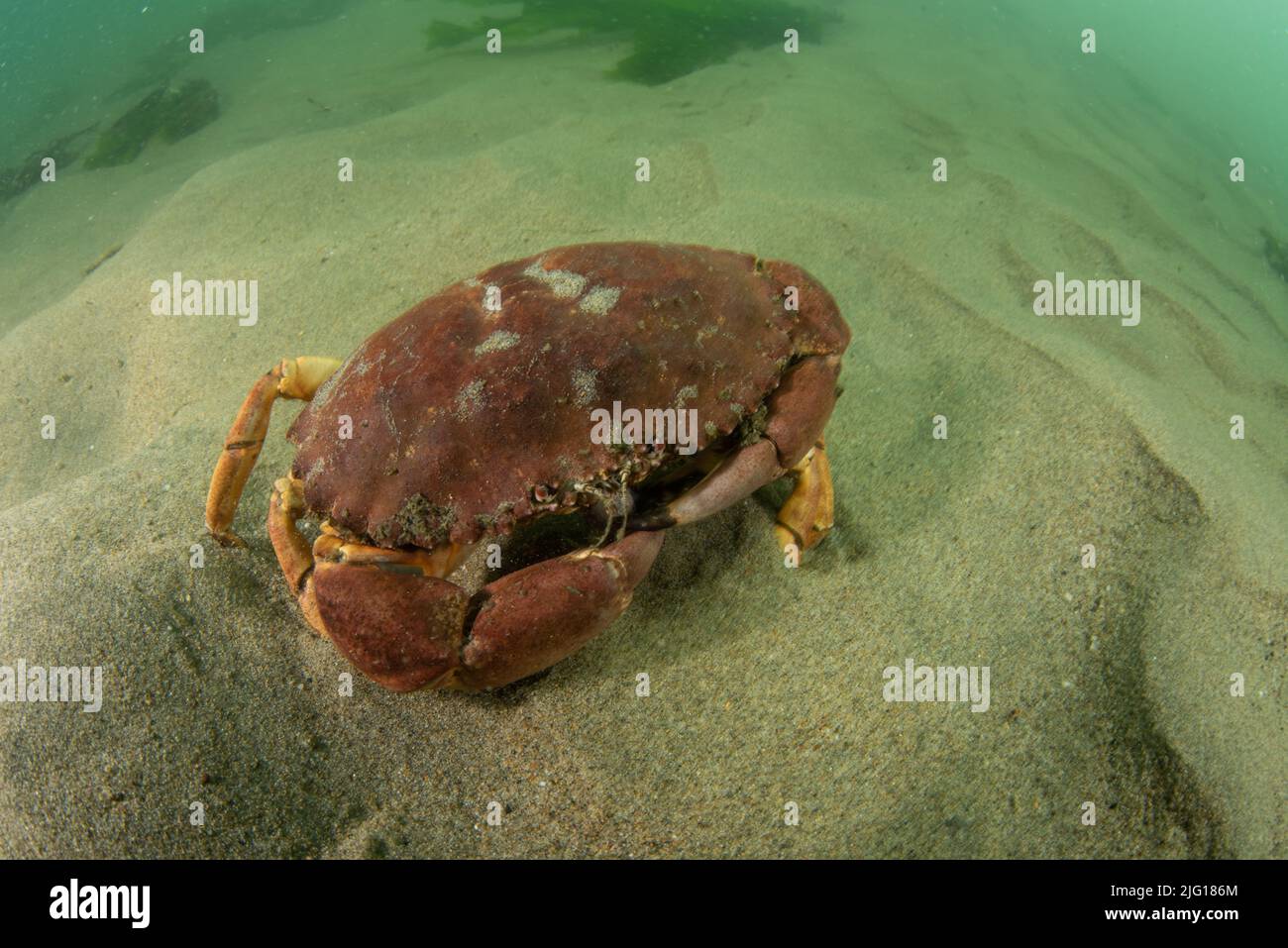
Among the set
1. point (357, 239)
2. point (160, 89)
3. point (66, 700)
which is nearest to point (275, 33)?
point (160, 89)

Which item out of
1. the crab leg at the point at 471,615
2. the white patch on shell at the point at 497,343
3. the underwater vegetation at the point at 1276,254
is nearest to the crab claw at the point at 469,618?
the crab leg at the point at 471,615

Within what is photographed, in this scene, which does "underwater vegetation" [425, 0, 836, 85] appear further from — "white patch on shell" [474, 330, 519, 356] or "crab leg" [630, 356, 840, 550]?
"white patch on shell" [474, 330, 519, 356]

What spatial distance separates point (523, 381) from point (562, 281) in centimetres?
51

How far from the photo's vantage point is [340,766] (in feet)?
7.93

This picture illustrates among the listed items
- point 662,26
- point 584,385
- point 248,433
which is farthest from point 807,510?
point 662,26

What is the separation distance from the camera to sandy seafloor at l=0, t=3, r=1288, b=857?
2.29 meters

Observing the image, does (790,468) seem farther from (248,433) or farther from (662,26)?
(662,26)

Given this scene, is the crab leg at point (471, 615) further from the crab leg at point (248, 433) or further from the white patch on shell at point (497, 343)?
the crab leg at point (248, 433)

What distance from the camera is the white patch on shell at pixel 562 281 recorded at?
2439mm

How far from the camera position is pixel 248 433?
2809 millimetres

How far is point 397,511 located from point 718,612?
1.26m

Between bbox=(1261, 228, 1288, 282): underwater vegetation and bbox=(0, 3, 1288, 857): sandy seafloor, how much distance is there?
4223mm

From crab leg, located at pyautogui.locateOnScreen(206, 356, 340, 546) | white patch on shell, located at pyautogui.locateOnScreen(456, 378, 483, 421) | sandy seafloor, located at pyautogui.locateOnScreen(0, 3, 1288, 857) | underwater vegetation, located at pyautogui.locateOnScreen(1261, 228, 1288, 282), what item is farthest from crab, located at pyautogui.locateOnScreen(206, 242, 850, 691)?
underwater vegetation, located at pyautogui.locateOnScreen(1261, 228, 1288, 282)

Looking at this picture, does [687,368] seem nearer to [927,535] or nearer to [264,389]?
[927,535]
